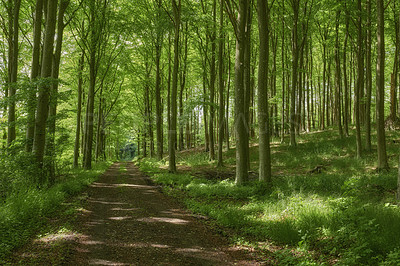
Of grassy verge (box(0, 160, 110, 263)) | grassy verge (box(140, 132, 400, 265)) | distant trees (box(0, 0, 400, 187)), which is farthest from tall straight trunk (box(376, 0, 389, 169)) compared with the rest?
grassy verge (box(0, 160, 110, 263))

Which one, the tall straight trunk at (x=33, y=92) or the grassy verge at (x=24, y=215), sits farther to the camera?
the tall straight trunk at (x=33, y=92)

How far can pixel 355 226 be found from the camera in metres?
4.21

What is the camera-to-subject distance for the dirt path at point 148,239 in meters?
4.16

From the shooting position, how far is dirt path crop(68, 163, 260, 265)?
4.16 m

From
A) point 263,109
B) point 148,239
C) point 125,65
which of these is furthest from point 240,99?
point 125,65

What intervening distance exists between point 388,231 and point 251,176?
28.0ft

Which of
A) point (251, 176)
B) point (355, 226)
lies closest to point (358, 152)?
point (251, 176)

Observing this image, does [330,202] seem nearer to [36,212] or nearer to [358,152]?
[36,212]

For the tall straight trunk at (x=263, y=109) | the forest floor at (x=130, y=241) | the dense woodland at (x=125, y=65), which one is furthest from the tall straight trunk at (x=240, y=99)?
the forest floor at (x=130, y=241)

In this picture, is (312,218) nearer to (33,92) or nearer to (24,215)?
(24,215)

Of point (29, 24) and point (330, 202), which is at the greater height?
point (29, 24)

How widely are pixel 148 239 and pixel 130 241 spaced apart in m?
0.37

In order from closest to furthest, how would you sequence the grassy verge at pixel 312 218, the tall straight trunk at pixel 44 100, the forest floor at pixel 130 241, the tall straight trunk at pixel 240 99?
the grassy verge at pixel 312 218, the forest floor at pixel 130 241, the tall straight trunk at pixel 44 100, the tall straight trunk at pixel 240 99

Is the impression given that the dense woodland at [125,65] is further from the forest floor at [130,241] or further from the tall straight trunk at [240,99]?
the forest floor at [130,241]
